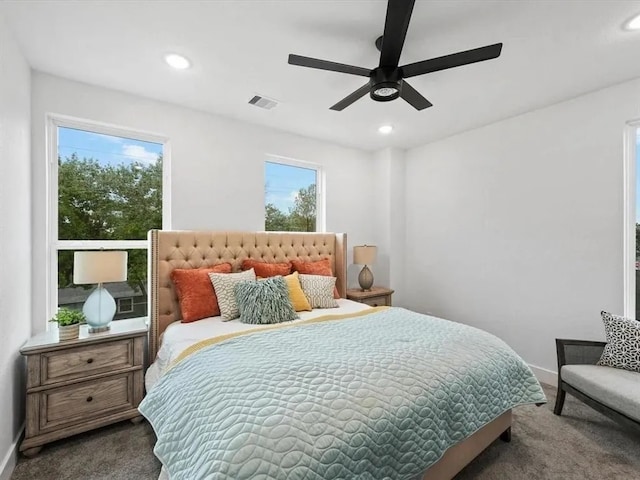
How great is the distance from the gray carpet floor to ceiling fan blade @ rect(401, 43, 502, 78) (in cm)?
237

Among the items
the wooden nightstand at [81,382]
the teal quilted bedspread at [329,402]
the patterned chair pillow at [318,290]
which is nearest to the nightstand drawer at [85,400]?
the wooden nightstand at [81,382]

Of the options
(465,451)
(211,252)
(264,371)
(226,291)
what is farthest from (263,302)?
(465,451)

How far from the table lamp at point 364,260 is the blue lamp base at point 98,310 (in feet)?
8.60

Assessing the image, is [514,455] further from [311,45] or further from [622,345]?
[311,45]

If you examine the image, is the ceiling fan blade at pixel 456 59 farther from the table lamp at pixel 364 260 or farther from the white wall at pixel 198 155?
the table lamp at pixel 364 260

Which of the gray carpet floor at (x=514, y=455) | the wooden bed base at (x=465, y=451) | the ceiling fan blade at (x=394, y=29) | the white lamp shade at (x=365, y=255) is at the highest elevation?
the ceiling fan blade at (x=394, y=29)

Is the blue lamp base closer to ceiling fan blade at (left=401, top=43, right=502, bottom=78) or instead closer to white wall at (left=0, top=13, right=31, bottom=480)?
white wall at (left=0, top=13, right=31, bottom=480)

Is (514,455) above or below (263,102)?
below

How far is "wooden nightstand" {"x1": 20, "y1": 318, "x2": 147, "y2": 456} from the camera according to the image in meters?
2.00

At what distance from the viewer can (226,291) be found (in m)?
2.58

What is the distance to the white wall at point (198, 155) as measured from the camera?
2.38m

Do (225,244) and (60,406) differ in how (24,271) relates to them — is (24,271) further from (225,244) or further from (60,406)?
(225,244)

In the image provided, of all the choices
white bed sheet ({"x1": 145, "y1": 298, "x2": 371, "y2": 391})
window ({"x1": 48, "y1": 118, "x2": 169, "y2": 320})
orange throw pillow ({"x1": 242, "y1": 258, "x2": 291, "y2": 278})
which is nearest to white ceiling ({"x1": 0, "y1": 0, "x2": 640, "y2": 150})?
window ({"x1": 48, "y1": 118, "x2": 169, "y2": 320})

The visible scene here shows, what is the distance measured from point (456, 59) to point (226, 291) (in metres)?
2.27
